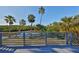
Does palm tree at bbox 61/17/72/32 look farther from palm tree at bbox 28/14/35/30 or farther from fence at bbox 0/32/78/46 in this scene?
palm tree at bbox 28/14/35/30

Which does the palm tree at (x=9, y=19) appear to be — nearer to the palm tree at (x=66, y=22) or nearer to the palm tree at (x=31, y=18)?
the palm tree at (x=31, y=18)

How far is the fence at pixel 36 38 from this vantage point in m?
4.63

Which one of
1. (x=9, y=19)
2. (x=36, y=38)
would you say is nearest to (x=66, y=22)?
(x=36, y=38)

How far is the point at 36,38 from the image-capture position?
468cm

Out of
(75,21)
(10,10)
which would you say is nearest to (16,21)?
(10,10)

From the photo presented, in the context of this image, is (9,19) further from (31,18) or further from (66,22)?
(66,22)

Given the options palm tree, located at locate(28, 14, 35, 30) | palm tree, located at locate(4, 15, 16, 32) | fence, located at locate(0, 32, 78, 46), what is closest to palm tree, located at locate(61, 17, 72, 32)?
fence, located at locate(0, 32, 78, 46)

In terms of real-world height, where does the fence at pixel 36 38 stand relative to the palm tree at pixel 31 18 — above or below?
below

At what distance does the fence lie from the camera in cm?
463

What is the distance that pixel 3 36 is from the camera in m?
4.64

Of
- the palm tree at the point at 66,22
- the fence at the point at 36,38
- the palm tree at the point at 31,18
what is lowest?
the fence at the point at 36,38

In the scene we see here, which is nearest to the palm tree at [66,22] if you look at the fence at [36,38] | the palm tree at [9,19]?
the fence at [36,38]
